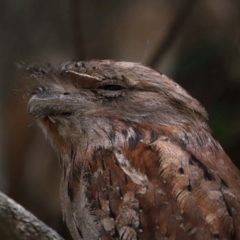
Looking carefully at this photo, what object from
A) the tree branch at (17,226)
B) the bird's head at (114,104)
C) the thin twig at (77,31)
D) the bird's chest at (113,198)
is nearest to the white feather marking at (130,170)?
the bird's chest at (113,198)

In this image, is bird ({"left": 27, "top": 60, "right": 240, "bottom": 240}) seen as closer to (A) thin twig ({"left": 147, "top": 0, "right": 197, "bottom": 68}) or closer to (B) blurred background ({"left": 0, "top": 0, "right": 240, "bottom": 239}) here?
(A) thin twig ({"left": 147, "top": 0, "right": 197, "bottom": 68})

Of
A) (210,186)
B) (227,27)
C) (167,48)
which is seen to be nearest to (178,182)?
(210,186)

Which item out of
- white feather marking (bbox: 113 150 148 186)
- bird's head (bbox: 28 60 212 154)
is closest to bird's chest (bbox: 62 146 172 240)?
white feather marking (bbox: 113 150 148 186)

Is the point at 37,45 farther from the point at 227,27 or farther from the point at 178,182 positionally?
the point at 178,182

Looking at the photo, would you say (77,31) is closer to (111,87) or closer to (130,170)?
(111,87)

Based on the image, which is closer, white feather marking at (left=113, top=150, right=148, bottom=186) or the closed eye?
white feather marking at (left=113, top=150, right=148, bottom=186)

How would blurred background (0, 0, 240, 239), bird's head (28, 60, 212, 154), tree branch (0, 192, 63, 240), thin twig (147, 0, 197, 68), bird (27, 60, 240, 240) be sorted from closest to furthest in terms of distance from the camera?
bird (27, 60, 240, 240) < bird's head (28, 60, 212, 154) < tree branch (0, 192, 63, 240) < thin twig (147, 0, 197, 68) < blurred background (0, 0, 240, 239)

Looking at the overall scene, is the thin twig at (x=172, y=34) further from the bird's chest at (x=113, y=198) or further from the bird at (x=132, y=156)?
the bird's chest at (x=113, y=198)
